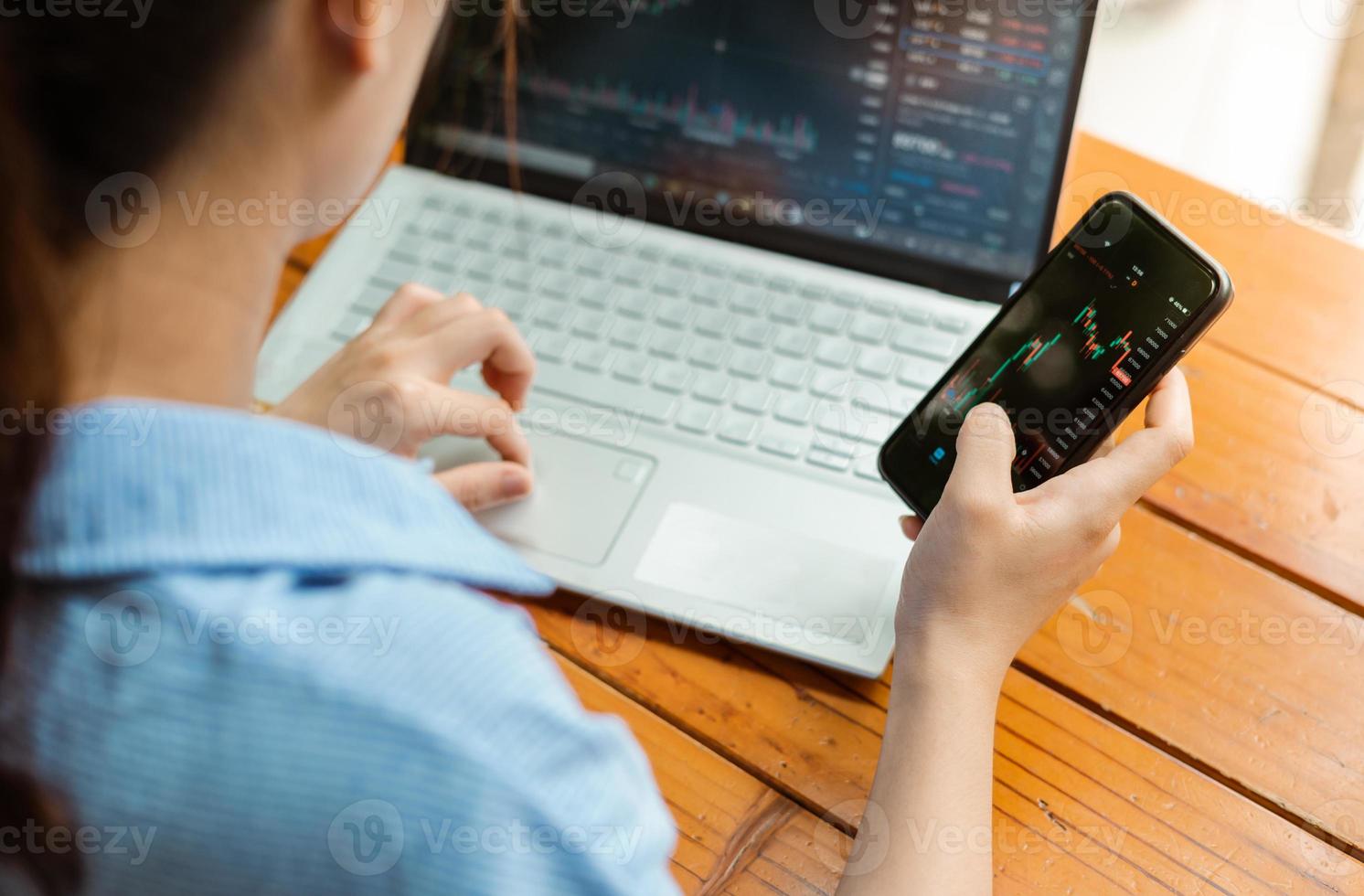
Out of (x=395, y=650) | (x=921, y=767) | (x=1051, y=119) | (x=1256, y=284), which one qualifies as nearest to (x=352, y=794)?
(x=395, y=650)

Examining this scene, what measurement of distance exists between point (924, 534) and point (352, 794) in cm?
30

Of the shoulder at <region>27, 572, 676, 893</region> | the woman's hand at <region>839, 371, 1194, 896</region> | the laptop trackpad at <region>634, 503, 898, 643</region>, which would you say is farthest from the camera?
the laptop trackpad at <region>634, 503, 898, 643</region>

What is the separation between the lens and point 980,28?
0.65m

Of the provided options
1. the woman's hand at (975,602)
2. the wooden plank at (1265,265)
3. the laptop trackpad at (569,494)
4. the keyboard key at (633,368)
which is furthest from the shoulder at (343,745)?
the wooden plank at (1265,265)

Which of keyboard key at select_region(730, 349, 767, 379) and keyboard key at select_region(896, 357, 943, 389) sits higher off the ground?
keyboard key at select_region(896, 357, 943, 389)

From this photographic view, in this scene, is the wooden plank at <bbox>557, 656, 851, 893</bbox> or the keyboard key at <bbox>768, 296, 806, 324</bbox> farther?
the keyboard key at <bbox>768, 296, 806, 324</bbox>

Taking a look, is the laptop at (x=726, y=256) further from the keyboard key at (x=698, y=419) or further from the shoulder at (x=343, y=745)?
the shoulder at (x=343, y=745)

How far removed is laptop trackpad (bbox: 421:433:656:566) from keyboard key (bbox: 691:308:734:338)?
107 millimetres

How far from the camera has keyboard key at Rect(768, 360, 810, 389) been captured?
69 centimetres

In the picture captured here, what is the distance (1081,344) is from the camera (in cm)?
54

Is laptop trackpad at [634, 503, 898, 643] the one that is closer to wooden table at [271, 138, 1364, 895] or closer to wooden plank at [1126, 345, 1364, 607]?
wooden table at [271, 138, 1364, 895]

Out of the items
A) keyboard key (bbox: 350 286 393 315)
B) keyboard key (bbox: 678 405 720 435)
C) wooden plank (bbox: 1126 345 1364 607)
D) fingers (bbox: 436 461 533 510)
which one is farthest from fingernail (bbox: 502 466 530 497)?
wooden plank (bbox: 1126 345 1364 607)

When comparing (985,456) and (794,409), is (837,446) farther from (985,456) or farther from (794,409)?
(985,456)

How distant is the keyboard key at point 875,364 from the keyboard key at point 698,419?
10 cm
